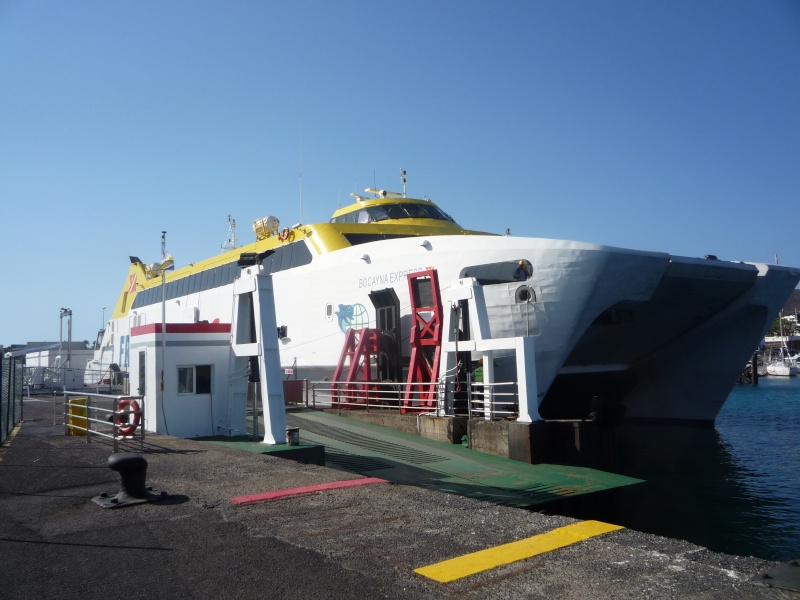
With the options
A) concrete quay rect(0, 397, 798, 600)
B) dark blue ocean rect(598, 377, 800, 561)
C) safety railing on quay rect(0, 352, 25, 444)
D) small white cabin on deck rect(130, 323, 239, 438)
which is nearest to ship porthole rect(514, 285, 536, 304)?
dark blue ocean rect(598, 377, 800, 561)

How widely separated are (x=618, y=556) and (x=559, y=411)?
57.8ft

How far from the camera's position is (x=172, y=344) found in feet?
44.0

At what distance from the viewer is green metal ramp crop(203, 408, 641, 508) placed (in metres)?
10.7

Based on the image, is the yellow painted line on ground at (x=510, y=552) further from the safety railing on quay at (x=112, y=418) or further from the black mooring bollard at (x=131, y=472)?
the safety railing on quay at (x=112, y=418)

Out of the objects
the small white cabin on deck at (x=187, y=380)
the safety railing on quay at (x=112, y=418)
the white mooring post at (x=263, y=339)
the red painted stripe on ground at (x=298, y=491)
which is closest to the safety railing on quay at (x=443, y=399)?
the small white cabin on deck at (x=187, y=380)

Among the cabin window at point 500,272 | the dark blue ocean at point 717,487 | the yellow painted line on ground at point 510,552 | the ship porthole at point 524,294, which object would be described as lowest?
the dark blue ocean at point 717,487

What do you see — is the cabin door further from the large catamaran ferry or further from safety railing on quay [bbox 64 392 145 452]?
safety railing on quay [bbox 64 392 145 452]

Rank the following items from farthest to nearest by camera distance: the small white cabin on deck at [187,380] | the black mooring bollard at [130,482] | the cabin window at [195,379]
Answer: the cabin window at [195,379] < the small white cabin on deck at [187,380] < the black mooring bollard at [130,482]

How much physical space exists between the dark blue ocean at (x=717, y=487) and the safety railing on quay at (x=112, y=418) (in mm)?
8123

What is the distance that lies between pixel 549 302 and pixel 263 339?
22.5 ft

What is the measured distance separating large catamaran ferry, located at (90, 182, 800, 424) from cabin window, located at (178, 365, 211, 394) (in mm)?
108

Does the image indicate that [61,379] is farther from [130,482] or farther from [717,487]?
[717,487]

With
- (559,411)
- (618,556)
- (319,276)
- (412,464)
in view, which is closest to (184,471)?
(412,464)

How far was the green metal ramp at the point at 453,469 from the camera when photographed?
10.7 meters
